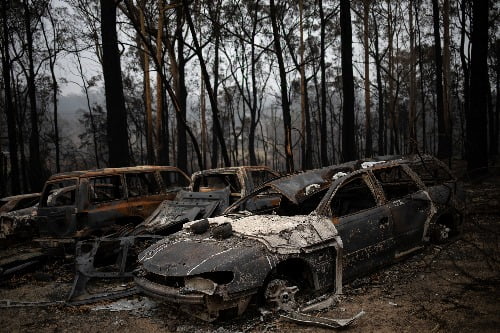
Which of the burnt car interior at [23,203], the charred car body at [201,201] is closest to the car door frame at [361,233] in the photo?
the charred car body at [201,201]

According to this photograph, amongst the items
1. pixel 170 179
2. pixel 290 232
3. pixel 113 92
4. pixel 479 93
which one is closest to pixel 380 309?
pixel 290 232

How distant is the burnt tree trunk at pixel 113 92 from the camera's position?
37.4 feet

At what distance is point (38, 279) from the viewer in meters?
6.07

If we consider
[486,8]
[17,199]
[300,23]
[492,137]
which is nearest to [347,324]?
[17,199]

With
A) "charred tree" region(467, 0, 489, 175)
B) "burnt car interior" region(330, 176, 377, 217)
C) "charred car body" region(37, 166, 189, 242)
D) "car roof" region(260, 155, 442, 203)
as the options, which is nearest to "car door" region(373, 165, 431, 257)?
"car roof" region(260, 155, 442, 203)

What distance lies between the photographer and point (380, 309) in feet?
13.0

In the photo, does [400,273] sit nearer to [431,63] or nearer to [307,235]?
[307,235]

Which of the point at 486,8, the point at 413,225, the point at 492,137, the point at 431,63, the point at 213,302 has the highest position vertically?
the point at 431,63

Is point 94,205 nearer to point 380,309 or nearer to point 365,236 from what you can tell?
point 365,236

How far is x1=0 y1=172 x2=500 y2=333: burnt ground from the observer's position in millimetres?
3588

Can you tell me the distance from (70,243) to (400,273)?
5358 mm

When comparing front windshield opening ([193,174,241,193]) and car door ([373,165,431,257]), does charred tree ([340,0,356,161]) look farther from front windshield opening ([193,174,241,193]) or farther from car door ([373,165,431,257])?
car door ([373,165,431,257])

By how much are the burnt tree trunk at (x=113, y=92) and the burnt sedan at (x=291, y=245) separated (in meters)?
7.12

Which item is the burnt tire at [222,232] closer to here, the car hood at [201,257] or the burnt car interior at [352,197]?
the car hood at [201,257]
